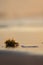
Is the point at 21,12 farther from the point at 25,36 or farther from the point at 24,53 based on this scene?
the point at 24,53

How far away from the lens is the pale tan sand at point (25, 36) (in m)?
0.75

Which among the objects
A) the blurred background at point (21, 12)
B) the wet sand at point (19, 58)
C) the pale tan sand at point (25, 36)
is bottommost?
the wet sand at point (19, 58)

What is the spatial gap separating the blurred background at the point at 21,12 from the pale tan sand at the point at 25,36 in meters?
0.08

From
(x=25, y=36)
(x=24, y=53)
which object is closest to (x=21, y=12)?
(x=25, y=36)

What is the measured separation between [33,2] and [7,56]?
0.67 meters

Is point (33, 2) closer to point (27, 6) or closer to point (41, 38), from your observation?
point (27, 6)

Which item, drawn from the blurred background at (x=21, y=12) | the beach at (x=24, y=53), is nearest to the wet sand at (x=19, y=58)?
the beach at (x=24, y=53)

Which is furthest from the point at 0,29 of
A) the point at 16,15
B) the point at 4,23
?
the point at 16,15

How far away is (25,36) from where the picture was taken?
0.96m

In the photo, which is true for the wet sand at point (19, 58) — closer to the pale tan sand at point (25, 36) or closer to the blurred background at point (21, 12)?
the pale tan sand at point (25, 36)

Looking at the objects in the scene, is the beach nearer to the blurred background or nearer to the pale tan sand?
the pale tan sand

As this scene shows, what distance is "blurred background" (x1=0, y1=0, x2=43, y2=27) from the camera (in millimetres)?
1187

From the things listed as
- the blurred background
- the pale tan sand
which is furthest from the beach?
the blurred background

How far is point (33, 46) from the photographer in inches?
31.2
